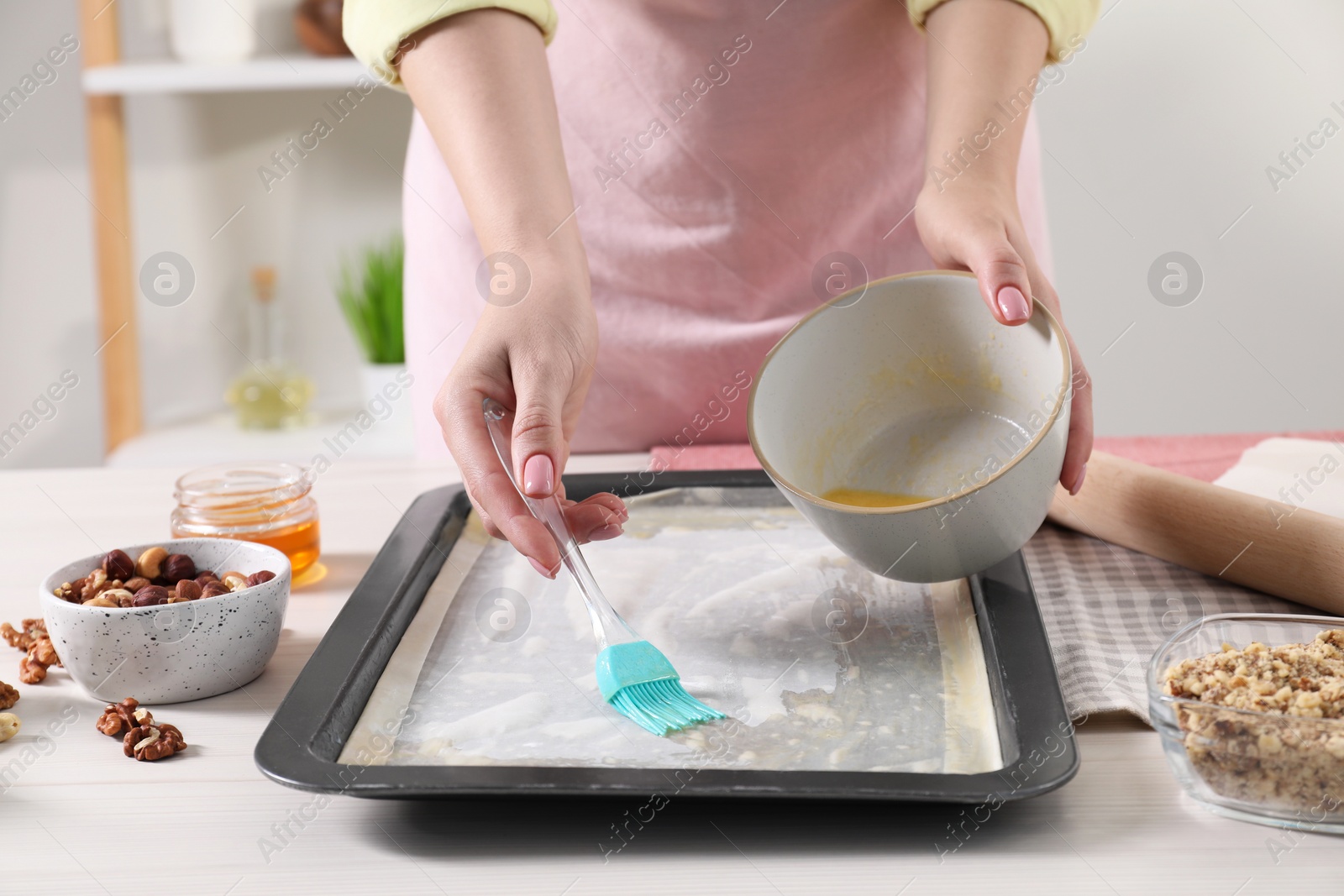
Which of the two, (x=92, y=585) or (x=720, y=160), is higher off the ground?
(x=720, y=160)

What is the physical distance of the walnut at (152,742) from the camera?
573 mm

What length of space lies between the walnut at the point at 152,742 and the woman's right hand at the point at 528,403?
21cm

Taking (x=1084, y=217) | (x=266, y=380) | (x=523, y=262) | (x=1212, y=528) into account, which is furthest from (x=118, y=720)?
(x=1084, y=217)

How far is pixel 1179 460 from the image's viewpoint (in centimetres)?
96

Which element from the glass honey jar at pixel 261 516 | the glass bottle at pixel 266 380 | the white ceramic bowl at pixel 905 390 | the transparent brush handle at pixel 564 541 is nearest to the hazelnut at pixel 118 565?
the glass honey jar at pixel 261 516

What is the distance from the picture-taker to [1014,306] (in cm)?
67

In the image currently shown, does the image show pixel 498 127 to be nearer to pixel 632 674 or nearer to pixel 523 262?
pixel 523 262

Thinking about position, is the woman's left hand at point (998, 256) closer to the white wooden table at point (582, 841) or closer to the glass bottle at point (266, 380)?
the white wooden table at point (582, 841)

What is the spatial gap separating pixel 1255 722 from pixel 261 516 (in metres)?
0.63

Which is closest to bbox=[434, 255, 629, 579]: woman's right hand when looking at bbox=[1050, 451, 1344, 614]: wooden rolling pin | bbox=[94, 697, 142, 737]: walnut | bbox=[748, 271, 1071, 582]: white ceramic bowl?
bbox=[748, 271, 1071, 582]: white ceramic bowl

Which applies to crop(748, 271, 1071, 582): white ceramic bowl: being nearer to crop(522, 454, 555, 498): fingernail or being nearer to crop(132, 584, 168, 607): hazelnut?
crop(522, 454, 555, 498): fingernail

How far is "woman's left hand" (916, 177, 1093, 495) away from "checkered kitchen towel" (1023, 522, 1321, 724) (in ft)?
0.19

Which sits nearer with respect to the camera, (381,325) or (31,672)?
(31,672)

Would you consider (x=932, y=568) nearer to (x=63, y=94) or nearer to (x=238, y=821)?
(x=238, y=821)
